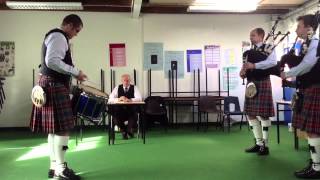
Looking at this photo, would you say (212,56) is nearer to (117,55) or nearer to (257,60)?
(117,55)

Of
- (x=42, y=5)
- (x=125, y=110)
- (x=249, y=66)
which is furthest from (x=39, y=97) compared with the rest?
(x=42, y=5)

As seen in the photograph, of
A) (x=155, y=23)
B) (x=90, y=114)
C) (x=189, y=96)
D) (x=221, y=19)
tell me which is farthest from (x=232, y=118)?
(x=90, y=114)

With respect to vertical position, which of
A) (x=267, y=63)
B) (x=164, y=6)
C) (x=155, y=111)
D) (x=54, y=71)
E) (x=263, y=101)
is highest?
(x=164, y=6)

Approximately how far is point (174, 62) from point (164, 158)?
11.5ft

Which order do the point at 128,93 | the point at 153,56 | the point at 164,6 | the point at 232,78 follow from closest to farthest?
1. the point at 128,93
2. the point at 164,6
3. the point at 153,56
4. the point at 232,78

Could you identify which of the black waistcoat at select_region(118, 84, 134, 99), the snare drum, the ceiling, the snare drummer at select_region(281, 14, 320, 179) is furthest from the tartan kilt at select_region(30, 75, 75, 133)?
the ceiling

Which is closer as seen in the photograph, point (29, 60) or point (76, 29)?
point (76, 29)

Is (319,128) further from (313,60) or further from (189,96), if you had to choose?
(189,96)

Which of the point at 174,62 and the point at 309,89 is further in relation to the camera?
the point at 174,62

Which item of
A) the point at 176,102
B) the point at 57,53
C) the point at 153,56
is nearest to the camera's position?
the point at 57,53

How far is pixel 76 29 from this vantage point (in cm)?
309

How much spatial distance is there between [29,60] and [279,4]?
16.6 ft

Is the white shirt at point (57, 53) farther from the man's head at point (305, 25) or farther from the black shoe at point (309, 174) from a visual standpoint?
the black shoe at point (309, 174)

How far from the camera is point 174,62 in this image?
7.22 m
